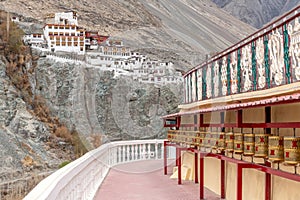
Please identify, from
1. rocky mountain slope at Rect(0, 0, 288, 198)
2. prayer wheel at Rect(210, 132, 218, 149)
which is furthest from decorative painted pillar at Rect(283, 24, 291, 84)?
rocky mountain slope at Rect(0, 0, 288, 198)

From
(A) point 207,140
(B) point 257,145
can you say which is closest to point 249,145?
(B) point 257,145

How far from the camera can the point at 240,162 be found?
6.91 meters

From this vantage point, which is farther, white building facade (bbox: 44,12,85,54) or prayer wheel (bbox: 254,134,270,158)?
white building facade (bbox: 44,12,85,54)

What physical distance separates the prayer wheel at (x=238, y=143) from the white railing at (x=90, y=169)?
238 cm

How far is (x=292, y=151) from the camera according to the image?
5047 millimetres

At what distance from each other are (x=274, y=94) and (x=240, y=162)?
1.29m

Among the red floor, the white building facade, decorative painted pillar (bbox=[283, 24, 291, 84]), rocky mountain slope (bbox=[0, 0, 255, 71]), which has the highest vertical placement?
rocky mountain slope (bbox=[0, 0, 255, 71])

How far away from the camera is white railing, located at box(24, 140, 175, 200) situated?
4541mm

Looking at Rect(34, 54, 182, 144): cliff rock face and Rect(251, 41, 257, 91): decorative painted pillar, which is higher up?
Rect(34, 54, 182, 144): cliff rock face

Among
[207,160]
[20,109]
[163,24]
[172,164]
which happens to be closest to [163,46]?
[163,24]

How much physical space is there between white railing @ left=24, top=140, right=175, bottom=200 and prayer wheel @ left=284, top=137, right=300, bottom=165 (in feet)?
7.92

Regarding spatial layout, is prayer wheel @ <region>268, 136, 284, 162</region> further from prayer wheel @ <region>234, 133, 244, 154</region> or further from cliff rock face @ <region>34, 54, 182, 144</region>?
cliff rock face @ <region>34, 54, 182, 144</region>

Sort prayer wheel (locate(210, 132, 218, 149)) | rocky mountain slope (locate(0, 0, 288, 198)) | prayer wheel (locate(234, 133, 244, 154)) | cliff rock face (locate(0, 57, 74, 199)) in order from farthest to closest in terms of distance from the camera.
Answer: rocky mountain slope (locate(0, 0, 288, 198)) < cliff rock face (locate(0, 57, 74, 199)) < prayer wheel (locate(210, 132, 218, 149)) < prayer wheel (locate(234, 133, 244, 154))

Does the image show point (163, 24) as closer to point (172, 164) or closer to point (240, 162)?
point (172, 164)
